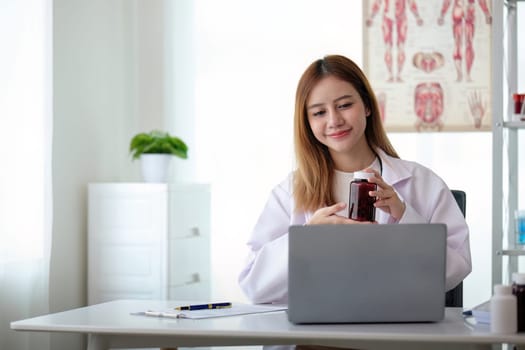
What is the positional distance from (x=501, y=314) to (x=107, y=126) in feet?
9.96

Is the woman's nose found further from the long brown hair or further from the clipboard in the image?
the clipboard

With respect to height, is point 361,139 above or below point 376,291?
above

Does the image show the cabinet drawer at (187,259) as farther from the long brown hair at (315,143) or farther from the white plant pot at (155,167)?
the long brown hair at (315,143)

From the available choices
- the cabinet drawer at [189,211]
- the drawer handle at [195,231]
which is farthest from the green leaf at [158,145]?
the drawer handle at [195,231]

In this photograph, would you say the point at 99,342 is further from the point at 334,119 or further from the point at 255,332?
Result: the point at 334,119

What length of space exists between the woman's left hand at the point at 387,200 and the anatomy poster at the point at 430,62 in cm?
221

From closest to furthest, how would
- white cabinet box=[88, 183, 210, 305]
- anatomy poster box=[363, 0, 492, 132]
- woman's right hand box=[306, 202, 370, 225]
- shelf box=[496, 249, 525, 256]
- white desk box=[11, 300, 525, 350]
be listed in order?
1. white desk box=[11, 300, 525, 350]
2. woman's right hand box=[306, 202, 370, 225]
3. shelf box=[496, 249, 525, 256]
4. white cabinet box=[88, 183, 210, 305]
5. anatomy poster box=[363, 0, 492, 132]

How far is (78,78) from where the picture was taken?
13.4 ft

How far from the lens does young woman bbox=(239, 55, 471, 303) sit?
2.30 meters

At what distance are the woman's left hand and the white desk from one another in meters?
0.31

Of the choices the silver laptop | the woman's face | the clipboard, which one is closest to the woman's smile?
the woman's face

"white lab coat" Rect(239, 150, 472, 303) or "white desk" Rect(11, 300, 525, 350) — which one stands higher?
"white lab coat" Rect(239, 150, 472, 303)

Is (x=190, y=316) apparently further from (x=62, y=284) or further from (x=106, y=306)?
(x=62, y=284)

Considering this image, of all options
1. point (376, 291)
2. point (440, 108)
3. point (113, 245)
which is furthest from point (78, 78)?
point (376, 291)
